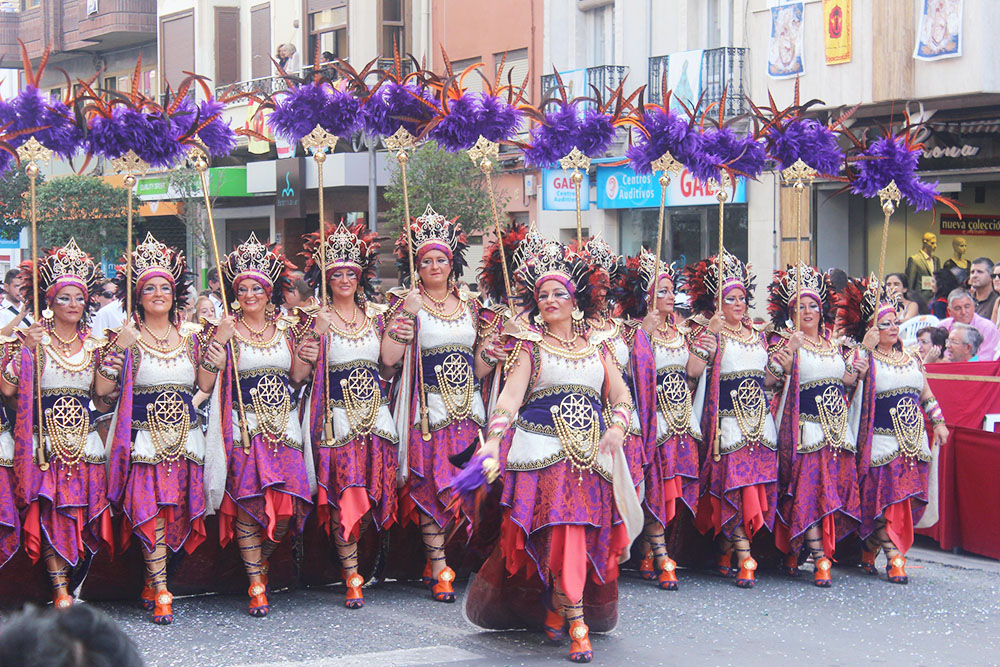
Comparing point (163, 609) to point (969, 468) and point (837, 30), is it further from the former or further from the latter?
point (837, 30)

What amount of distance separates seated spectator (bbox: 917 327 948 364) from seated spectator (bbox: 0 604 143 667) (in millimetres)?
8443

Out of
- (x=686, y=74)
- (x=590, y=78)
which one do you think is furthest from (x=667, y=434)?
(x=590, y=78)

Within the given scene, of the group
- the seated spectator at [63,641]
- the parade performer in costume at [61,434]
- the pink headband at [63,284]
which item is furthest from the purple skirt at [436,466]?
the seated spectator at [63,641]

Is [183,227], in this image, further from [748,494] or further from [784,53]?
[748,494]

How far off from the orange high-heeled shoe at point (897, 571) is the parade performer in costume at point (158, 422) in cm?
398

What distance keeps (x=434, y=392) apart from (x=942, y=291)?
6.97 m

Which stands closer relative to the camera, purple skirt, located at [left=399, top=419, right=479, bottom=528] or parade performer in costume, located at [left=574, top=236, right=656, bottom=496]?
purple skirt, located at [left=399, top=419, right=479, bottom=528]

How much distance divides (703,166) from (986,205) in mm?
8836

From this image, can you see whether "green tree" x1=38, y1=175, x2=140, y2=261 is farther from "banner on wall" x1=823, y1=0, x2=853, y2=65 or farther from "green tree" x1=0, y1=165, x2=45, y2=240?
"banner on wall" x1=823, y1=0, x2=853, y2=65

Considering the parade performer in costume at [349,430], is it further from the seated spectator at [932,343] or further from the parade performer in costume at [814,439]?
the seated spectator at [932,343]

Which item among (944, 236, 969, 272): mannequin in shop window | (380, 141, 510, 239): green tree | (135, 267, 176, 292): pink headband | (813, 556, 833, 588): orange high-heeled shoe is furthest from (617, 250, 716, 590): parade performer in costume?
(380, 141, 510, 239): green tree

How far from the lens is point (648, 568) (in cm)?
792

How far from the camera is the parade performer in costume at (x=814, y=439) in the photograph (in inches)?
304

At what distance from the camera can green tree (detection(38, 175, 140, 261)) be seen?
26.7 m
